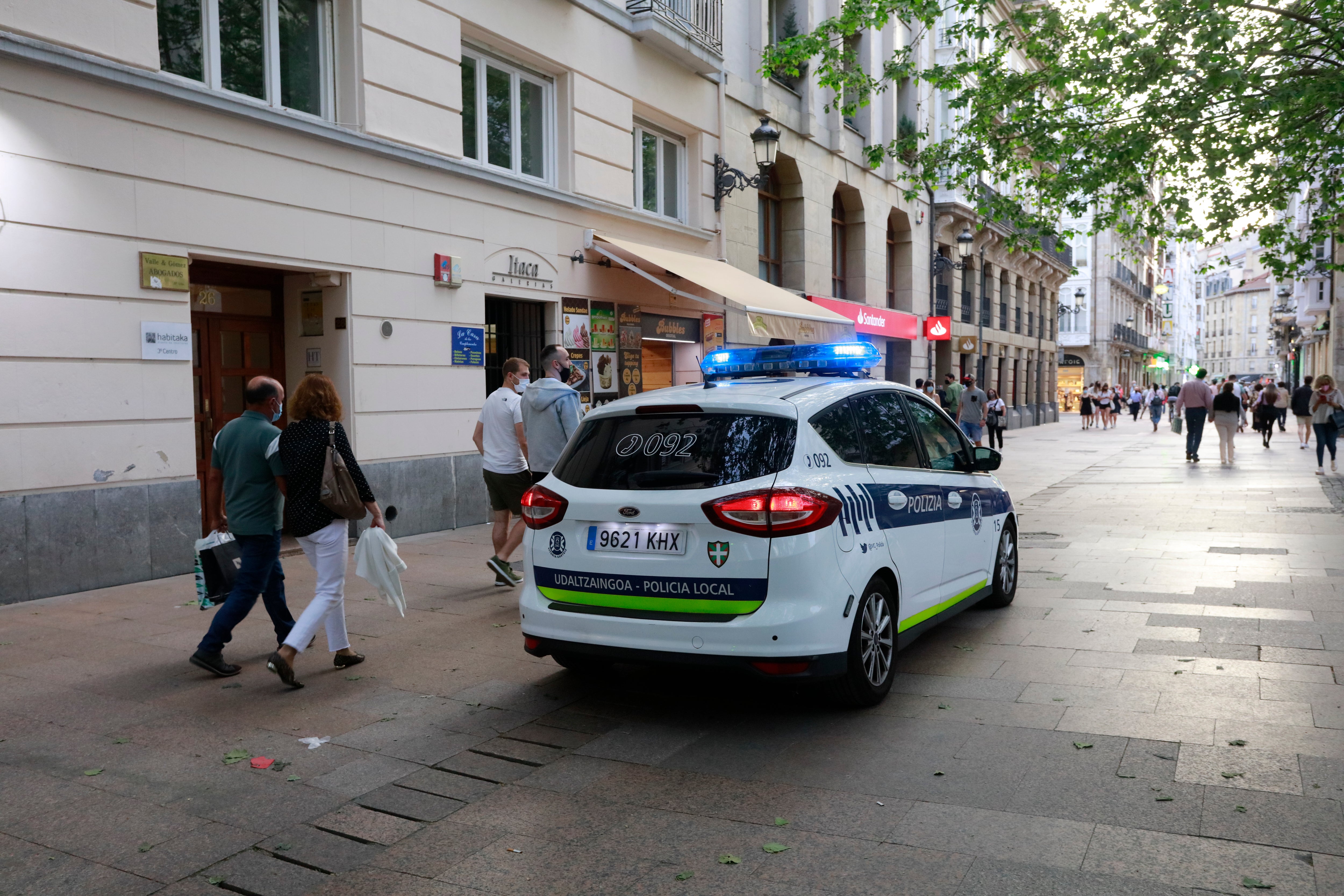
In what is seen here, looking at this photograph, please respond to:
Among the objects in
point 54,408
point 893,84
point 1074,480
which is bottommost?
point 1074,480

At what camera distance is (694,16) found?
16.3 m

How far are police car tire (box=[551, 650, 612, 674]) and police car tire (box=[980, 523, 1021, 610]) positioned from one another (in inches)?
113

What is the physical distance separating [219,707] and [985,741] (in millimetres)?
3694

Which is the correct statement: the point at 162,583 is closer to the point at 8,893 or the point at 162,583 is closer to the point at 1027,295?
the point at 8,893

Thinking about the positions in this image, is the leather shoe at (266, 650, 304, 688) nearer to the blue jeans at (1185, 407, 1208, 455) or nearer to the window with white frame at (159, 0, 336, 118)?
the window with white frame at (159, 0, 336, 118)

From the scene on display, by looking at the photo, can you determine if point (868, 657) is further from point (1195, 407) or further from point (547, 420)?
point (1195, 407)

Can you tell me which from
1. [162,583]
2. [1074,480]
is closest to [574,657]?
[162,583]

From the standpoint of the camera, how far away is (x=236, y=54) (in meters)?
9.53

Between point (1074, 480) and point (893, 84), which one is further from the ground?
point (893, 84)

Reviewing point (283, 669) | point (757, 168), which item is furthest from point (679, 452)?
point (757, 168)

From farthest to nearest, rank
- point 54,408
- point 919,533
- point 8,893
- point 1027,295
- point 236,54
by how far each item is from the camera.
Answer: point 1027,295 → point 236,54 → point 54,408 → point 919,533 → point 8,893

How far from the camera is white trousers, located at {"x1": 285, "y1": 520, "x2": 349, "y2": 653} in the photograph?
5586 mm

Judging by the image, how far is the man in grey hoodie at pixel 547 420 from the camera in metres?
7.92

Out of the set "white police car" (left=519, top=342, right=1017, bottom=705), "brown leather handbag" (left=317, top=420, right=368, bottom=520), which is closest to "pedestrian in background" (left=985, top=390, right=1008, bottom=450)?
"white police car" (left=519, top=342, right=1017, bottom=705)
